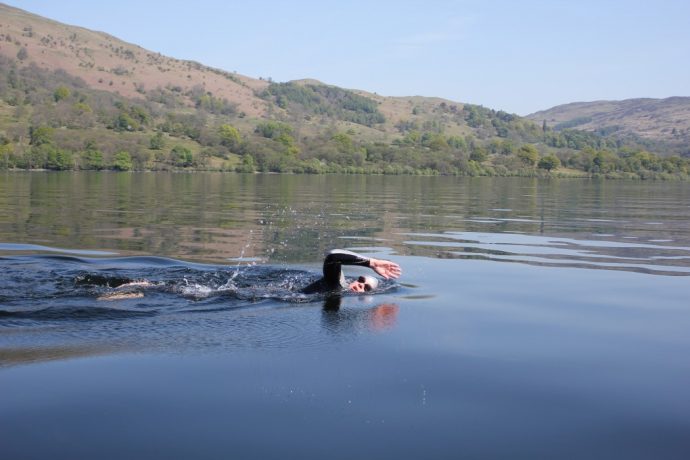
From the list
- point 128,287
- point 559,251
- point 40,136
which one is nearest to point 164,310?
point 128,287

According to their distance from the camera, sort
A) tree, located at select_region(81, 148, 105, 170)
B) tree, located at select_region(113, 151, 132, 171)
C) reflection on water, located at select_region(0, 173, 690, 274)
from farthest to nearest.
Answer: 1. tree, located at select_region(113, 151, 132, 171)
2. tree, located at select_region(81, 148, 105, 170)
3. reflection on water, located at select_region(0, 173, 690, 274)

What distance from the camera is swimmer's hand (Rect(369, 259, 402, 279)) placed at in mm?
13125

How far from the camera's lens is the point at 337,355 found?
30.4 feet

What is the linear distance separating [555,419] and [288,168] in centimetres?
12424

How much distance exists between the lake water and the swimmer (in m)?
0.46

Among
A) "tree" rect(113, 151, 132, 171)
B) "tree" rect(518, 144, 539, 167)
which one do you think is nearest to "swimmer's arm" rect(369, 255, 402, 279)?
"tree" rect(113, 151, 132, 171)

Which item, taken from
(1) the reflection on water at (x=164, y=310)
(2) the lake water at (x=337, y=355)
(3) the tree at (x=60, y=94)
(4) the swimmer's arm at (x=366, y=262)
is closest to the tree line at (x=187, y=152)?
(3) the tree at (x=60, y=94)

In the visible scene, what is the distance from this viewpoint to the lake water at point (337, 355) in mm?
6605

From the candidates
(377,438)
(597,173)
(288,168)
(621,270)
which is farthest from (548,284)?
(597,173)

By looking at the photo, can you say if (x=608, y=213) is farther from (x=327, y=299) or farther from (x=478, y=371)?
(x=478, y=371)

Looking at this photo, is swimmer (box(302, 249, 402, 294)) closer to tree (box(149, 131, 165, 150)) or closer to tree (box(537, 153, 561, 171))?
tree (box(149, 131, 165, 150))

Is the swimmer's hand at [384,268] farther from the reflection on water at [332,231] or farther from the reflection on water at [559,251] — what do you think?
the reflection on water at [559,251]

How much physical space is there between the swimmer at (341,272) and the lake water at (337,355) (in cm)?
46

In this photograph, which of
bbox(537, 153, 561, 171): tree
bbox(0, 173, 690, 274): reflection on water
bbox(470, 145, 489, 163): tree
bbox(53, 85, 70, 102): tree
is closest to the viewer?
bbox(0, 173, 690, 274): reflection on water
